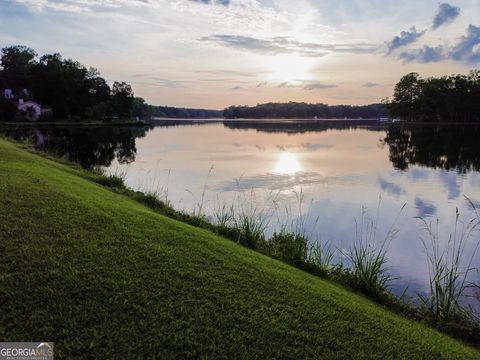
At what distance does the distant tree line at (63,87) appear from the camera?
8525 cm

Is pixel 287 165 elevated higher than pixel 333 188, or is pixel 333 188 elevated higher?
pixel 287 165

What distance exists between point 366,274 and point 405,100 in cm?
12679

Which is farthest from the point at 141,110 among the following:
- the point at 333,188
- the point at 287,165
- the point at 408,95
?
the point at 333,188

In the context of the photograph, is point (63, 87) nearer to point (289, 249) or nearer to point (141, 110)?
point (141, 110)

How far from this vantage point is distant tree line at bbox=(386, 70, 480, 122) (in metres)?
108

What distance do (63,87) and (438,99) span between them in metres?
99.6

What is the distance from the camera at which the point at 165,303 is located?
3.98 meters

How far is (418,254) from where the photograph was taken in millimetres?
9547

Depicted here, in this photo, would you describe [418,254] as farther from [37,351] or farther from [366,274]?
[37,351]

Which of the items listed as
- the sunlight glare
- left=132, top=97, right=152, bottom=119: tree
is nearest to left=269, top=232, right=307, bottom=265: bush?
the sunlight glare

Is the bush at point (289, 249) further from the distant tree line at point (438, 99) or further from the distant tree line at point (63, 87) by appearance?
the distant tree line at point (438, 99)

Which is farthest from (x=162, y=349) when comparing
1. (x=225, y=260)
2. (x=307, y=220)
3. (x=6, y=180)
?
(x=307, y=220)

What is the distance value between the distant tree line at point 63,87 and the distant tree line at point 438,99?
83.3m

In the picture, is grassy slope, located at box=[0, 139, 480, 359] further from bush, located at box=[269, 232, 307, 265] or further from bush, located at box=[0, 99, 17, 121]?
bush, located at box=[0, 99, 17, 121]
